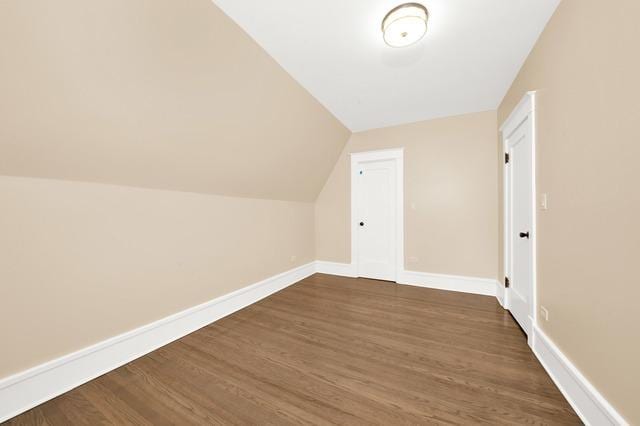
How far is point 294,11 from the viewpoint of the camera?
1.67 meters

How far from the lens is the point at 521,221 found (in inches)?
94.3

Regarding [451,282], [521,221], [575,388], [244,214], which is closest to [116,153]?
[244,214]

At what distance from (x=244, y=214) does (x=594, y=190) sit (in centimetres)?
321

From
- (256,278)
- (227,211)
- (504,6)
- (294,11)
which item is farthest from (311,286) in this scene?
(504,6)

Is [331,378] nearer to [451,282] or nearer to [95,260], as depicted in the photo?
[95,260]

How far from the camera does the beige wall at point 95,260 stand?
142 centimetres

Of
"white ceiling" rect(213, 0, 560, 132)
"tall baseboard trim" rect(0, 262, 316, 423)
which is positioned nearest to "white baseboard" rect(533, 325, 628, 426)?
"white ceiling" rect(213, 0, 560, 132)

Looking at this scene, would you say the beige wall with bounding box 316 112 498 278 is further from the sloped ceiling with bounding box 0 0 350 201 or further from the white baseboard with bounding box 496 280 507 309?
the sloped ceiling with bounding box 0 0 350 201

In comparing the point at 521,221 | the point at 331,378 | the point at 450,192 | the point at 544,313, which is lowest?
the point at 331,378

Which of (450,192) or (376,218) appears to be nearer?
(450,192)

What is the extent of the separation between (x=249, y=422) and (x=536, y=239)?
2.63 metres

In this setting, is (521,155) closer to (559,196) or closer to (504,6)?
(559,196)

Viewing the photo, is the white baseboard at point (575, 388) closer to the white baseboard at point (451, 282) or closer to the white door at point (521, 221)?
the white door at point (521, 221)

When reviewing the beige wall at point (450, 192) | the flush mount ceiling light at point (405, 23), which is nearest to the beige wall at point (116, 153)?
the flush mount ceiling light at point (405, 23)
